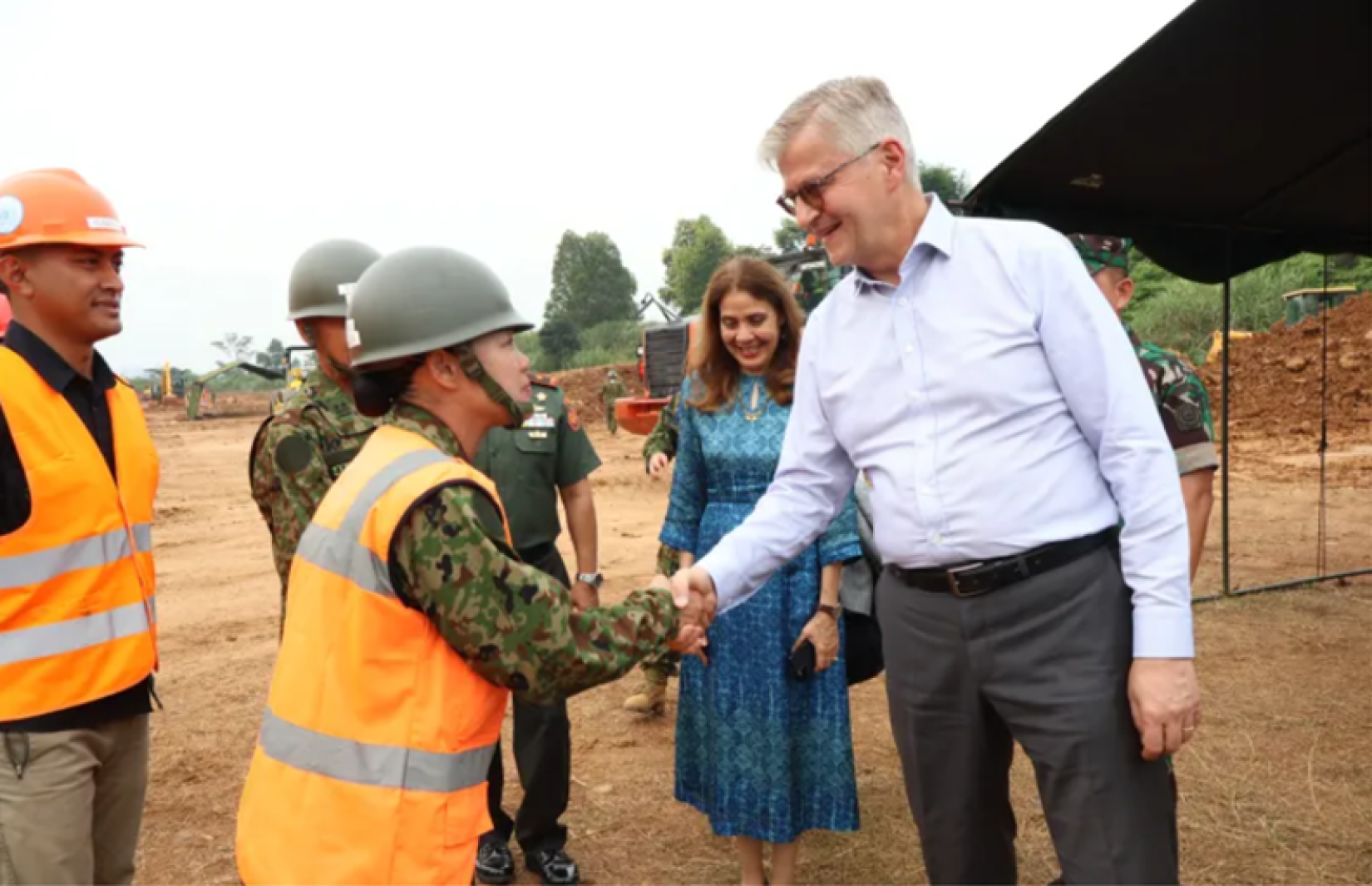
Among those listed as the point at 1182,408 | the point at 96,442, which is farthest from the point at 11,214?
the point at 1182,408

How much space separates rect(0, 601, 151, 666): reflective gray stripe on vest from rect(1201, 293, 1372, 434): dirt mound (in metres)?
19.0

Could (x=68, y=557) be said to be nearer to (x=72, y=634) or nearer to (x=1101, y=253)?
(x=72, y=634)

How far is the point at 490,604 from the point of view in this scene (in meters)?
1.82

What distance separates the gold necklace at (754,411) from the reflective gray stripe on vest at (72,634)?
6.53 ft

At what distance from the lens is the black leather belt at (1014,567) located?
84.9 inches

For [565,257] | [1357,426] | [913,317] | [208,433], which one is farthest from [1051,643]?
[565,257]

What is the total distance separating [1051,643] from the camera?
7.04 feet

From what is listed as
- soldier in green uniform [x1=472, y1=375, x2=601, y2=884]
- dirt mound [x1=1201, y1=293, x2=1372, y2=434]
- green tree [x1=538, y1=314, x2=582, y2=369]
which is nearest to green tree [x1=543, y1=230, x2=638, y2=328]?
green tree [x1=538, y1=314, x2=582, y2=369]

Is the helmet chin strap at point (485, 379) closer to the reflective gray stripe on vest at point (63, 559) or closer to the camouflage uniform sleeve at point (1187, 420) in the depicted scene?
the reflective gray stripe on vest at point (63, 559)

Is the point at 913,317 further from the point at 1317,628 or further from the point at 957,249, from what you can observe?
the point at 1317,628

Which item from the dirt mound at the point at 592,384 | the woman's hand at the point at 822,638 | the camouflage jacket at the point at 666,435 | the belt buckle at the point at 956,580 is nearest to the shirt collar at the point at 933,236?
the belt buckle at the point at 956,580

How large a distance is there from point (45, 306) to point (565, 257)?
68997 millimetres

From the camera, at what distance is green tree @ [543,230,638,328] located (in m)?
68.3

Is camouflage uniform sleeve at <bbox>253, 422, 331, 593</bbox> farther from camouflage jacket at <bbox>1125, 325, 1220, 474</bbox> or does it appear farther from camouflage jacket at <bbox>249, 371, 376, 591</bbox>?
camouflage jacket at <bbox>1125, 325, 1220, 474</bbox>
